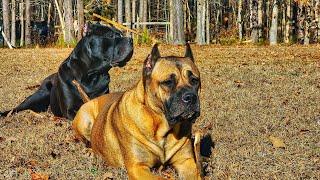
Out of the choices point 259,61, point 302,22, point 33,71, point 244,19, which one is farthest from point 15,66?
point 244,19

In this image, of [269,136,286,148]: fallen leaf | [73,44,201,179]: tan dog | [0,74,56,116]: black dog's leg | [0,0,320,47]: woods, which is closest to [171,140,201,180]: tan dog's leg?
[73,44,201,179]: tan dog

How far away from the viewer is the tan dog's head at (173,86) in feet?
12.7

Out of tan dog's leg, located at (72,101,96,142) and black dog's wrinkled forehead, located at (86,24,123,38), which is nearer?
tan dog's leg, located at (72,101,96,142)

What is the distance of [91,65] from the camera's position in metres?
6.75

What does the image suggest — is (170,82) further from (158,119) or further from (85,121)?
(85,121)

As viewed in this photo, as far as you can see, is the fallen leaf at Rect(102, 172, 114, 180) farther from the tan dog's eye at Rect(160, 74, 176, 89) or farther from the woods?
the woods

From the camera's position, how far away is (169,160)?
14.0 feet

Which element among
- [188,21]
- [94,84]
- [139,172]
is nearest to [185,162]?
[139,172]

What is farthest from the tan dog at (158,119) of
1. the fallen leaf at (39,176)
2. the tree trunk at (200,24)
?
the tree trunk at (200,24)

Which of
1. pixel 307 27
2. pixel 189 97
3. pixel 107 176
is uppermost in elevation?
pixel 307 27

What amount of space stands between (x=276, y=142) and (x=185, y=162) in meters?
1.34

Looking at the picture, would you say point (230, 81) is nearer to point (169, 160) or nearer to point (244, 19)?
point (169, 160)

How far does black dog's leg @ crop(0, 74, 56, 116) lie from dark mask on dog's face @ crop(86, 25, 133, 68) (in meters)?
1.00

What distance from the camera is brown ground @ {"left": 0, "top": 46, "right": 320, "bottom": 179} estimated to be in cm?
443
